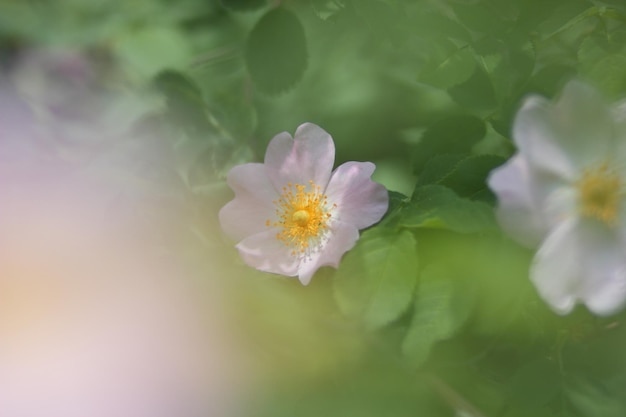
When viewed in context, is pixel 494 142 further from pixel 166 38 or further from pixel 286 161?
pixel 166 38

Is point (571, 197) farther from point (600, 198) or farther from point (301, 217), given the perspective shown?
point (301, 217)

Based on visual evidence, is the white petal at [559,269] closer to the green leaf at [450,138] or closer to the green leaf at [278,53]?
the green leaf at [450,138]

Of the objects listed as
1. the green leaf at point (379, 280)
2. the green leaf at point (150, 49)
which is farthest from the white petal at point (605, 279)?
the green leaf at point (150, 49)

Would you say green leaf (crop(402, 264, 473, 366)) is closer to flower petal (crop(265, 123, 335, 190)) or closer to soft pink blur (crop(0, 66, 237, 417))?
flower petal (crop(265, 123, 335, 190))

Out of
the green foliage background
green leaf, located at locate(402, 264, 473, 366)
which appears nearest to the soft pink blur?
the green foliage background

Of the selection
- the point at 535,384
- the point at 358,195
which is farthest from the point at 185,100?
the point at 535,384
